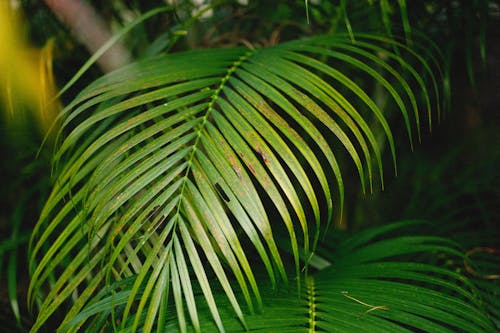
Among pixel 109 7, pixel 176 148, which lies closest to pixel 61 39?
pixel 109 7

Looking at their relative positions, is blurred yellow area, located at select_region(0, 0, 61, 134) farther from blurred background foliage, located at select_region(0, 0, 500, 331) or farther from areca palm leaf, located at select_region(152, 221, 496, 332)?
areca palm leaf, located at select_region(152, 221, 496, 332)

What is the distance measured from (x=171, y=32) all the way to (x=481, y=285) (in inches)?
28.7

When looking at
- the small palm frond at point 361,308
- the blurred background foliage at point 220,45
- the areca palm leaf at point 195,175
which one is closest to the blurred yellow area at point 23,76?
the blurred background foliage at point 220,45

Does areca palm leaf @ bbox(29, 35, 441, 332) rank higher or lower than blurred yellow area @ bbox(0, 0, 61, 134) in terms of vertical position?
lower

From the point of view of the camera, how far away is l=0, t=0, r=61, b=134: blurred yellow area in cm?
85

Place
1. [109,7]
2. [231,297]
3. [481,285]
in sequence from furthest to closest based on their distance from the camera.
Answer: [109,7] → [481,285] → [231,297]

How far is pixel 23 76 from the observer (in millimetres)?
928

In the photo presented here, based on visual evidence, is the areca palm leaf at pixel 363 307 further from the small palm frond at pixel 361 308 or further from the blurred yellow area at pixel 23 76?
the blurred yellow area at pixel 23 76

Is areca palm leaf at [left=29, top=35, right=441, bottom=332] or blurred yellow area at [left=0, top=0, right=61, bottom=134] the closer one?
areca palm leaf at [left=29, top=35, right=441, bottom=332]

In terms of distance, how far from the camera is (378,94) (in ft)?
3.85

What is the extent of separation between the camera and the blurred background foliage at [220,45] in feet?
3.00

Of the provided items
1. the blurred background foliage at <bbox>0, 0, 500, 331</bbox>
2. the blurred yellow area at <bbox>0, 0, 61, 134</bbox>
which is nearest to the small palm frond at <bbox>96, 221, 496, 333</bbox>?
the blurred background foliage at <bbox>0, 0, 500, 331</bbox>

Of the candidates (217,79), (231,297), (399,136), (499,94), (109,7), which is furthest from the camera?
(499,94)

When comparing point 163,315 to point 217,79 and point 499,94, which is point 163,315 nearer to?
point 217,79
